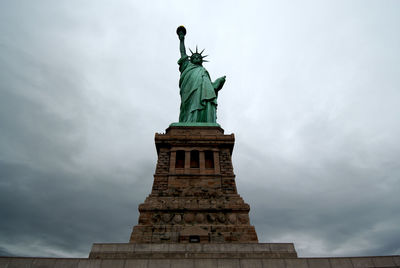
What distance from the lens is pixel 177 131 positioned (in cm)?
1881

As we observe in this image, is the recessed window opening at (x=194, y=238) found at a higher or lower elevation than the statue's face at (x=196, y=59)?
lower

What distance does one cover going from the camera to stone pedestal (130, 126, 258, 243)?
12.5 metres

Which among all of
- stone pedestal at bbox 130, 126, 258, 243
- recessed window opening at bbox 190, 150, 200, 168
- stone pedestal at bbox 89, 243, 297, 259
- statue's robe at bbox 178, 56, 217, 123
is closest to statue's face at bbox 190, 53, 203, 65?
statue's robe at bbox 178, 56, 217, 123

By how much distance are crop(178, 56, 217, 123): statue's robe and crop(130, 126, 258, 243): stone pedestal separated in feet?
8.01

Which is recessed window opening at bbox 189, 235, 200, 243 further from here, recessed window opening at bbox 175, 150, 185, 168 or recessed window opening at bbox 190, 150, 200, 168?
recessed window opening at bbox 175, 150, 185, 168

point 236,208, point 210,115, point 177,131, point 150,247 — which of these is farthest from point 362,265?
point 210,115

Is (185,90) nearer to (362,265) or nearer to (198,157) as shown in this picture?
(198,157)

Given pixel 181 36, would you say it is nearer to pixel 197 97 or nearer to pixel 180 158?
pixel 197 97

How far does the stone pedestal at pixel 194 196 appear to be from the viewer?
492 inches

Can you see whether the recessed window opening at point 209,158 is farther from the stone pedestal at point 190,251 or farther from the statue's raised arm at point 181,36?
the statue's raised arm at point 181,36

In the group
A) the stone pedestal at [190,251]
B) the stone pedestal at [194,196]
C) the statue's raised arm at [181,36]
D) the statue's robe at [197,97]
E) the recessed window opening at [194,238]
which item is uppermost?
the statue's raised arm at [181,36]

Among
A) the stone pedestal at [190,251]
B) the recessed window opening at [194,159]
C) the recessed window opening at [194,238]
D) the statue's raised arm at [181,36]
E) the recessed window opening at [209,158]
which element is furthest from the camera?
the statue's raised arm at [181,36]

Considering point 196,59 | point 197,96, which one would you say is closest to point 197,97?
point 197,96

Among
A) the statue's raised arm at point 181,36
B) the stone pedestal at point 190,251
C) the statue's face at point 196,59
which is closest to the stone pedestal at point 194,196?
the stone pedestal at point 190,251
